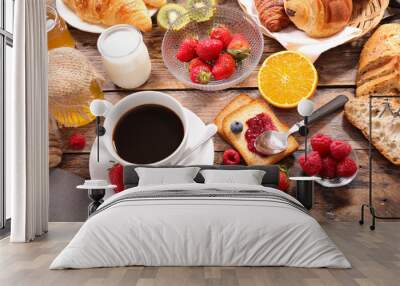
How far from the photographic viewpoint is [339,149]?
4.37 m

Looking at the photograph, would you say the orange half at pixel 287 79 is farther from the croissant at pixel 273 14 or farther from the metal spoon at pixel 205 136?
the metal spoon at pixel 205 136

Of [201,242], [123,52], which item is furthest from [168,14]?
[201,242]

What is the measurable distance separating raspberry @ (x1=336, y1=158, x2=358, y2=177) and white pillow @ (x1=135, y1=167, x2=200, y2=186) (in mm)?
1301

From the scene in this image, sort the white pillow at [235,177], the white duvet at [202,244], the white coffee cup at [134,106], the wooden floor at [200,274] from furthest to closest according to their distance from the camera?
1. the white coffee cup at [134,106]
2. the white pillow at [235,177]
3. the white duvet at [202,244]
4. the wooden floor at [200,274]

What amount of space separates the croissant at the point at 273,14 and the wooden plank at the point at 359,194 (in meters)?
1.18

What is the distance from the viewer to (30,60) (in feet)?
13.0

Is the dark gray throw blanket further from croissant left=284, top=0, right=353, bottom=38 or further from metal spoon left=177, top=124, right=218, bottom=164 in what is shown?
croissant left=284, top=0, right=353, bottom=38

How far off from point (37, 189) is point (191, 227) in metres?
1.72

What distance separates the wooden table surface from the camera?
4.63 metres

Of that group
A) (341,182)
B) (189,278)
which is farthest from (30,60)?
(341,182)

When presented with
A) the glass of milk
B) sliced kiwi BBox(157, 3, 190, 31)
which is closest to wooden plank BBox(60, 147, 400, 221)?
the glass of milk

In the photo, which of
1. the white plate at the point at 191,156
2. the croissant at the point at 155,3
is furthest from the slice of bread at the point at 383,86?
the croissant at the point at 155,3

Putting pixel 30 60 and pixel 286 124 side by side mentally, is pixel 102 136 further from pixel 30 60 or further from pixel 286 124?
pixel 286 124

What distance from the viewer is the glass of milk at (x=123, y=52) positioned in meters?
4.34
